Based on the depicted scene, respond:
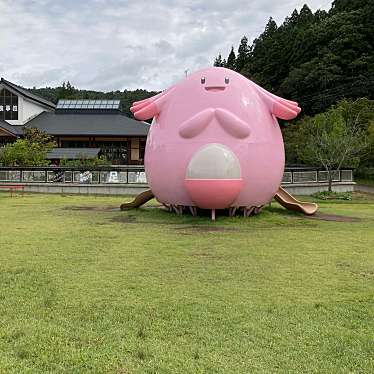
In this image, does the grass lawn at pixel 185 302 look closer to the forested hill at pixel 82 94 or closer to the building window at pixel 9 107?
the building window at pixel 9 107

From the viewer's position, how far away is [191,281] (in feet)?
20.2

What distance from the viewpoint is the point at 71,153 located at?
38531 mm

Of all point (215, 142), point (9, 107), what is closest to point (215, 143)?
point (215, 142)

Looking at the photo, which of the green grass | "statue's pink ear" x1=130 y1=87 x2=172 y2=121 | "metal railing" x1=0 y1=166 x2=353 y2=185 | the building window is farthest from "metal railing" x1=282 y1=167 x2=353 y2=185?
the building window

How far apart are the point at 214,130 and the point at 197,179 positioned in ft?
4.20

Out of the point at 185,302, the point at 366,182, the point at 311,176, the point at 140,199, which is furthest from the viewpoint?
the point at 366,182

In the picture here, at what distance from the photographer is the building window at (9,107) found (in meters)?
46.4

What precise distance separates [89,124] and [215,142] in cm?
3457

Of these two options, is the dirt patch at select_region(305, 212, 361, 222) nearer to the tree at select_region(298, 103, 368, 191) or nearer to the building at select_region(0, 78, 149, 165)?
the tree at select_region(298, 103, 368, 191)

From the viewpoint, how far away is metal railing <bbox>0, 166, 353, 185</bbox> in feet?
77.9

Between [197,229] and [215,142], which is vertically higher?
[215,142]

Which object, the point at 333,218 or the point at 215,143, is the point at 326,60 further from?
the point at 215,143

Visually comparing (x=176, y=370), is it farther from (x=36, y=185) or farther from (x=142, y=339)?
(x=36, y=185)

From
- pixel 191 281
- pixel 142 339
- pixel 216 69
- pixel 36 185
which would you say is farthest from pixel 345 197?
pixel 142 339
